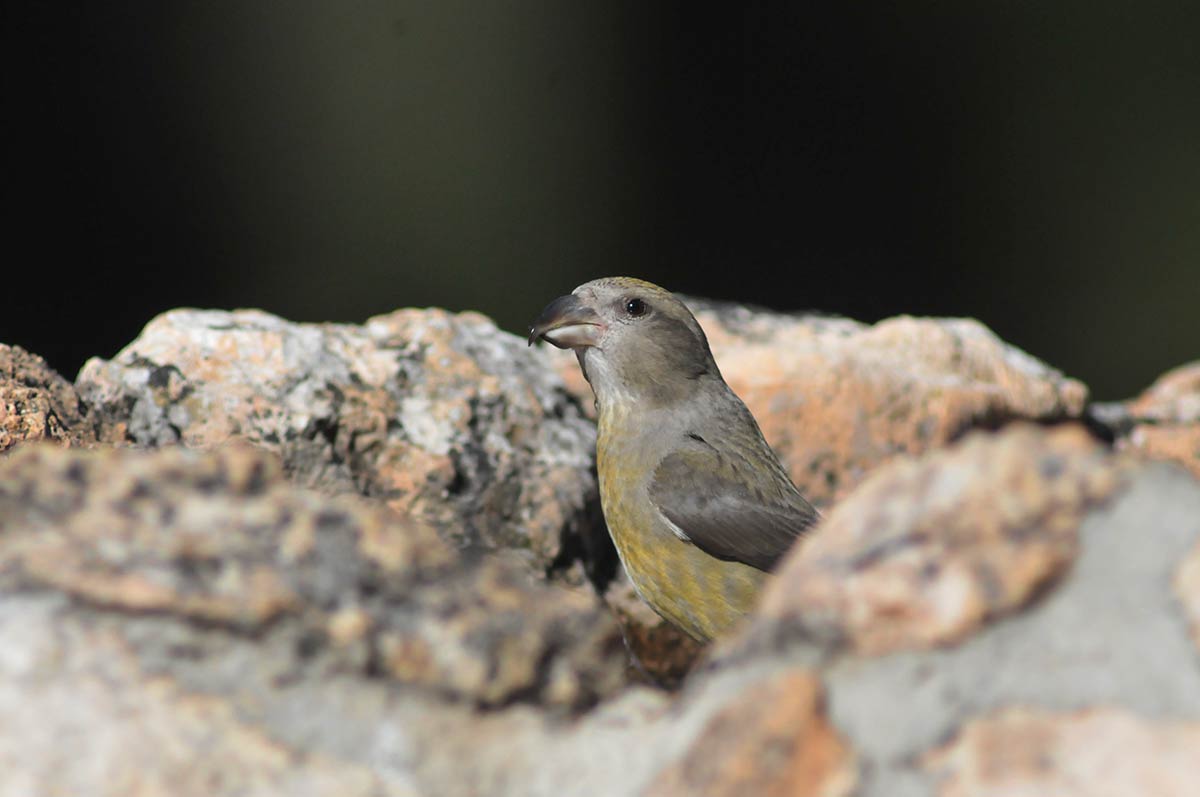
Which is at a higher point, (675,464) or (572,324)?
(572,324)

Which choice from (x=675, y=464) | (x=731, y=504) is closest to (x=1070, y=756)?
(x=731, y=504)

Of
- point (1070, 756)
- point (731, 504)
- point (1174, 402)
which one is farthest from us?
point (1174, 402)

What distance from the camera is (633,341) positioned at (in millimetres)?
3160

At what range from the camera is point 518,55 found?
7312 millimetres

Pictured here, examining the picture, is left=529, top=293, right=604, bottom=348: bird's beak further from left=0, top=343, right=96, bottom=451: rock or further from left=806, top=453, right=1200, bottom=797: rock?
left=806, top=453, right=1200, bottom=797: rock

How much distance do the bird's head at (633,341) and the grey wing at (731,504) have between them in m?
0.24

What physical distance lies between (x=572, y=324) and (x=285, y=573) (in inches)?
82.9

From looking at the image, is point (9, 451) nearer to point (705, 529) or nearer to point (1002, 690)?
point (705, 529)

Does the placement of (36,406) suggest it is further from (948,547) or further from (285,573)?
(948,547)

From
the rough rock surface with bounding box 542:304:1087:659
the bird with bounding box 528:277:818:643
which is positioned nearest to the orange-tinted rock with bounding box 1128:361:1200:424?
the rough rock surface with bounding box 542:304:1087:659

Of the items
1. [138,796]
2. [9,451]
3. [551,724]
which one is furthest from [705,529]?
[138,796]

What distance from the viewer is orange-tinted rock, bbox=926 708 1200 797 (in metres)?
0.92

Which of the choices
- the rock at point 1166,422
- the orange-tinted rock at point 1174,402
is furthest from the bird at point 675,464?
the orange-tinted rock at point 1174,402

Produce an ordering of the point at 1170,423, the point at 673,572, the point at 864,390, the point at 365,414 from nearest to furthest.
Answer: the point at 365,414, the point at 673,572, the point at 864,390, the point at 1170,423
